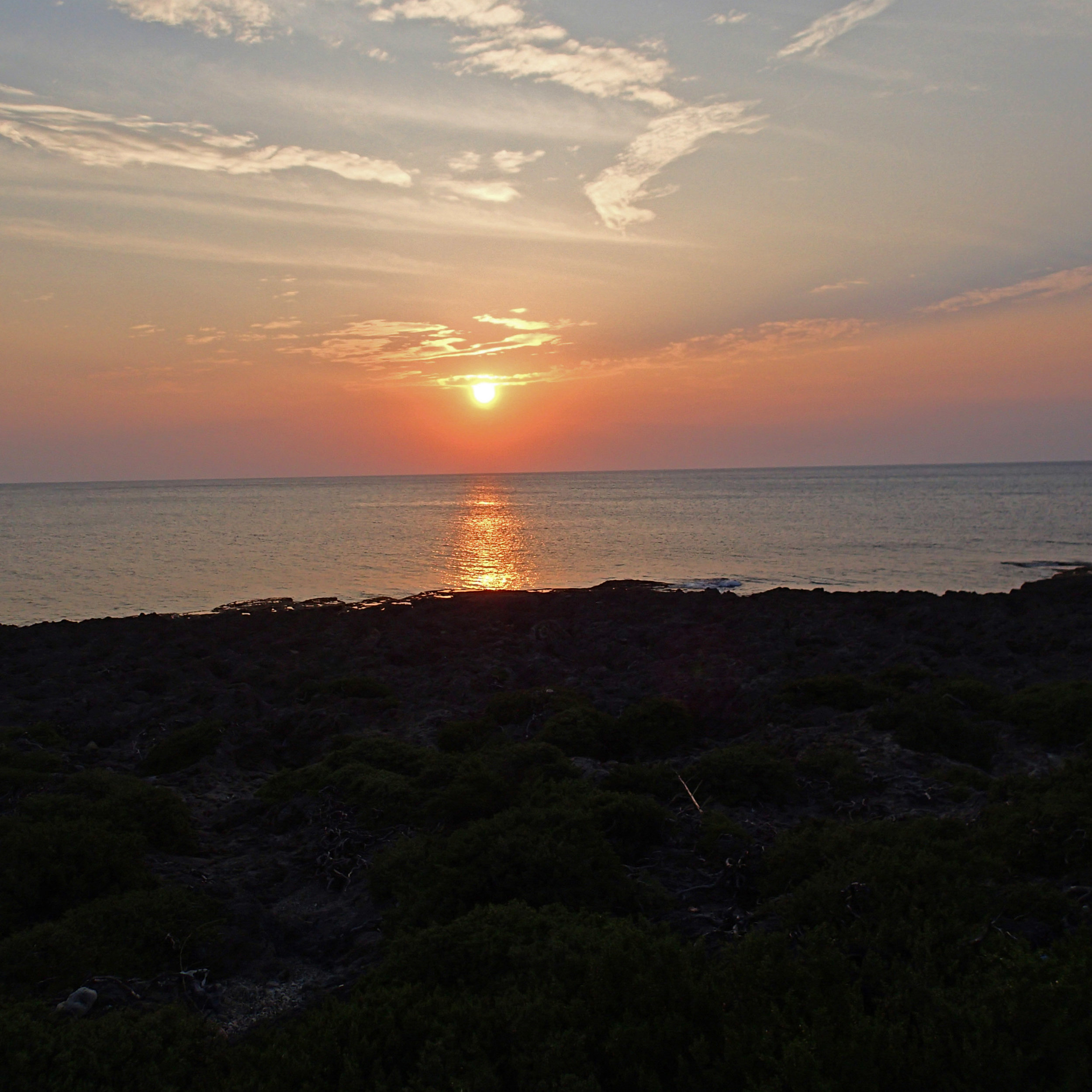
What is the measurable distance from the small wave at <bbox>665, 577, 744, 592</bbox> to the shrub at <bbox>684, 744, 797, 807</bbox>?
1081 inches

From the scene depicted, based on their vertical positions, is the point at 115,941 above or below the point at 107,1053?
below

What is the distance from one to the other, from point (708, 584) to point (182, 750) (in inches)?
1244

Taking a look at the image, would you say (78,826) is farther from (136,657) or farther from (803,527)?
(803,527)

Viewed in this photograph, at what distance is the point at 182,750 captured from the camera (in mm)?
14078

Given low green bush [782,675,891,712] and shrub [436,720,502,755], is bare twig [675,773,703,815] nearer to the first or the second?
shrub [436,720,502,755]

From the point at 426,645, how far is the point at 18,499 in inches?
7854

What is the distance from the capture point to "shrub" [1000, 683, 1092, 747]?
1243 cm

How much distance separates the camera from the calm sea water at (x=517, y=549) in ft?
139

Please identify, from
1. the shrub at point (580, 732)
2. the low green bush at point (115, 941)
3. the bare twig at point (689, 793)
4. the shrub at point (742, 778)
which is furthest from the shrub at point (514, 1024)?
the shrub at point (580, 732)

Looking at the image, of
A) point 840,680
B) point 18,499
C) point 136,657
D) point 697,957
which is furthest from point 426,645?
point 18,499

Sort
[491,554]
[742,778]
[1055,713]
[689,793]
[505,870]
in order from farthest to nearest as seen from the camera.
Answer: [491,554], [1055,713], [742,778], [689,793], [505,870]

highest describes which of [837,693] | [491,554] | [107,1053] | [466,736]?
[107,1053]

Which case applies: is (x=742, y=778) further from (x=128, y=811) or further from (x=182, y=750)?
(x=182, y=750)

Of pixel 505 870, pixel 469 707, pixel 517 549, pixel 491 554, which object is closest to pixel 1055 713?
pixel 505 870
